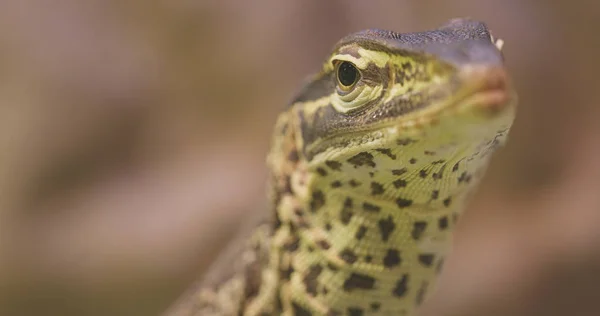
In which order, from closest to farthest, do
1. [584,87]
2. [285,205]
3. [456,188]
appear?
1. [456,188]
2. [285,205]
3. [584,87]

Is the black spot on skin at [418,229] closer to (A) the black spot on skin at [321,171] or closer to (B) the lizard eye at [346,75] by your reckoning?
(A) the black spot on skin at [321,171]

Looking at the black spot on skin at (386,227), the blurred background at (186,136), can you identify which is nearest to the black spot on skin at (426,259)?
the black spot on skin at (386,227)

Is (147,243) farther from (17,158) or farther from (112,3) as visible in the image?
(112,3)

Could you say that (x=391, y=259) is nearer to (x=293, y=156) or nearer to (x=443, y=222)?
(x=443, y=222)

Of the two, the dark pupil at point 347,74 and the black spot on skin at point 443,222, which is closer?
the dark pupil at point 347,74

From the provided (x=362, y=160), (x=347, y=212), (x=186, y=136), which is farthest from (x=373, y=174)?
(x=186, y=136)

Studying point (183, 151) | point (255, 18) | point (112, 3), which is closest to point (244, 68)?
point (255, 18)
